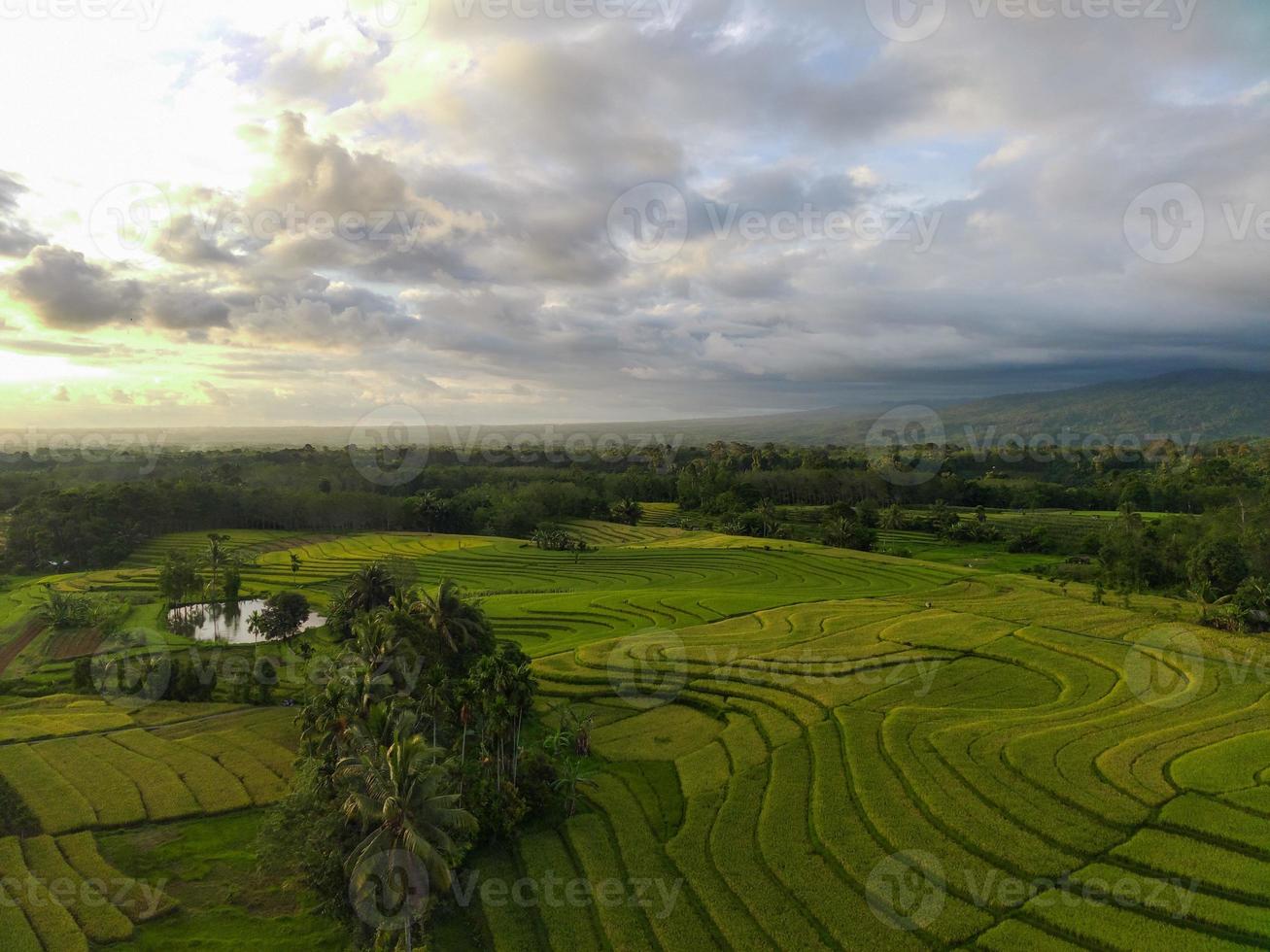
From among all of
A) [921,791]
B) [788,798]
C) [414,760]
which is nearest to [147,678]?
[414,760]

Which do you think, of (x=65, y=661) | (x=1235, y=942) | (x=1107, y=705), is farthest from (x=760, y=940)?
(x=65, y=661)

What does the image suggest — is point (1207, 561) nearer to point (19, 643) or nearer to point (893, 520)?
point (893, 520)

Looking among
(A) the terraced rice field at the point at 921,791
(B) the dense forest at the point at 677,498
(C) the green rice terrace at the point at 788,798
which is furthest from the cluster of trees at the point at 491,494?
(A) the terraced rice field at the point at 921,791

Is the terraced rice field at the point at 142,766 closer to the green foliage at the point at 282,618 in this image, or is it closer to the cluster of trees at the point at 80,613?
the green foliage at the point at 282,618

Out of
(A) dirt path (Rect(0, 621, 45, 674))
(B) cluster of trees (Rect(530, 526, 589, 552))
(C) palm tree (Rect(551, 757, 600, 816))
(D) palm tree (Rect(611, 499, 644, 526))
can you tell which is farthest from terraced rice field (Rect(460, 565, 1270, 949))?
(D) palm tree (Rect(611, 499, 644, 526))

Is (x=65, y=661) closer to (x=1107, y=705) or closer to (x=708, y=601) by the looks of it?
(x=708, y=601)

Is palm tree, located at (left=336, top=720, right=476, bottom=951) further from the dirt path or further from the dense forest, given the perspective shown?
the dense forest
